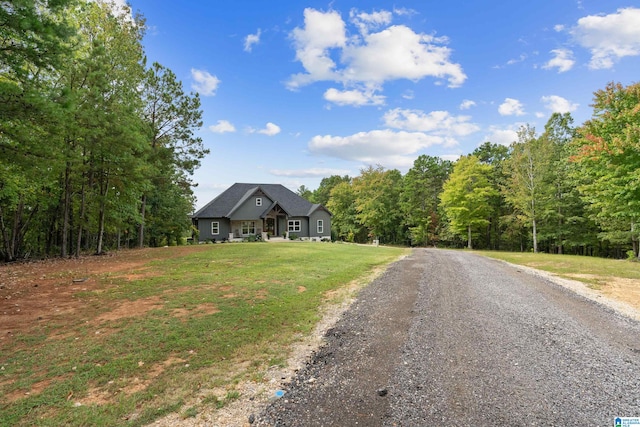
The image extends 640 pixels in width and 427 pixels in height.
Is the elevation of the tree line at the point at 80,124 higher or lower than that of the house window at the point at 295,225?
higher

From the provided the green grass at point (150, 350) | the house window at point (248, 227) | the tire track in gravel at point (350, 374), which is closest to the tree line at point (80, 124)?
the green grass at point (150, 350)

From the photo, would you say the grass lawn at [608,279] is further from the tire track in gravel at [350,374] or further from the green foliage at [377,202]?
the green foliage at [377,202]

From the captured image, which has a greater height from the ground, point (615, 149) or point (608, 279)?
point (615, 149)

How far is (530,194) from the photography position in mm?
25844

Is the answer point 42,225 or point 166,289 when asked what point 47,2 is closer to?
point 166,289

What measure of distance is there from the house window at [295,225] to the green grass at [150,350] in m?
24.3

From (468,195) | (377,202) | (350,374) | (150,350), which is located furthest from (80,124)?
(377,202)

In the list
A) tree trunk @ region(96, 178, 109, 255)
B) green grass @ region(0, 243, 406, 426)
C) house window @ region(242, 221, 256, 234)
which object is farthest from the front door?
green grass @ region(0, 243, 406, 426)

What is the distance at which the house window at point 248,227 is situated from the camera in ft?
103

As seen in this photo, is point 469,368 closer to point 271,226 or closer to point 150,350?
point 150,350

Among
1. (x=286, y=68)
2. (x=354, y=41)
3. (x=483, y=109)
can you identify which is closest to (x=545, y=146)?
(x=483, y=109)

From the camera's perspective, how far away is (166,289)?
8.22 meters

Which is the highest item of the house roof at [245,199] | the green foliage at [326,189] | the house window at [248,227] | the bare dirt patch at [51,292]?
the green foliage at [326,189]

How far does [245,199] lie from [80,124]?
1806 cm
